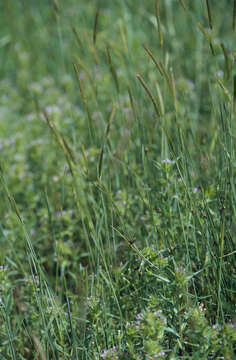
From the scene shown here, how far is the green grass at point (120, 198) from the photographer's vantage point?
4.44 feet

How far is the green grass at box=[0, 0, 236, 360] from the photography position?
1.35 meters

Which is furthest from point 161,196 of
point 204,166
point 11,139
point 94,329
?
point 11,139

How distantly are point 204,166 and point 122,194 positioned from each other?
365mm

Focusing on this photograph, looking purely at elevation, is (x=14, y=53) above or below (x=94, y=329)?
above

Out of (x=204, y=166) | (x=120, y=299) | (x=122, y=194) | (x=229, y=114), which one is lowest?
(x=120, y=299)

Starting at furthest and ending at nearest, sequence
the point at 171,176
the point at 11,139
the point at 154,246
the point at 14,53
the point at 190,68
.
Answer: the point at 14,53 → the point at 190,68 → the point at 11,139 → the point at 171,176 → the point at 154,246

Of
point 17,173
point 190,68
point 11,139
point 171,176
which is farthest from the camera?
point 190,68

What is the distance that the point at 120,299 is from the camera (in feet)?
4.98

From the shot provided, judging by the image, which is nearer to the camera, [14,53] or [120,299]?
[120,299]

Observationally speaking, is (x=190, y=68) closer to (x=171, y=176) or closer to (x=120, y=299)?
(x=171, y=176)

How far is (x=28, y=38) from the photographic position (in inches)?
152

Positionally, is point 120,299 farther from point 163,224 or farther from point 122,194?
point 122,194

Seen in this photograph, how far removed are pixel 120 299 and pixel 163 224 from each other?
34 cm

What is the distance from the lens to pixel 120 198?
6.08 feet
